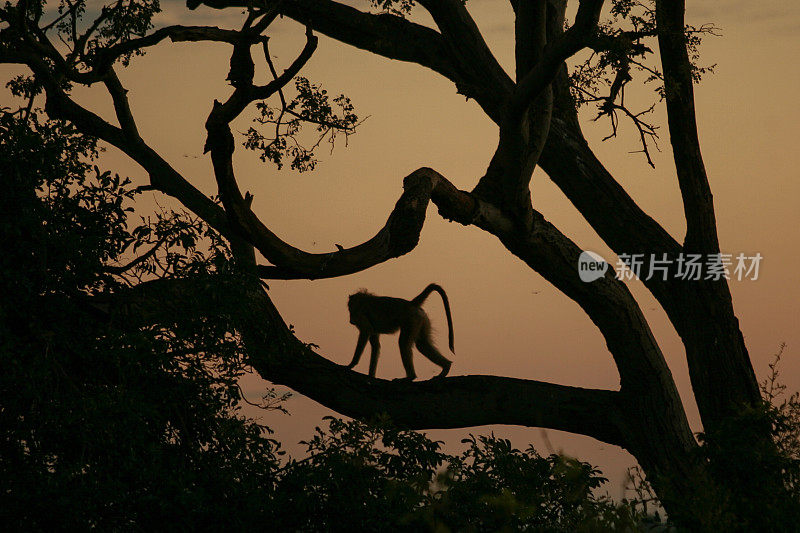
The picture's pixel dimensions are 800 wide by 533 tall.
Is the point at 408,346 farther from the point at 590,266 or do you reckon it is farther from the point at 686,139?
the point at 686,139

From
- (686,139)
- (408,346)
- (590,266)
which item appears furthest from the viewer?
(408,346)

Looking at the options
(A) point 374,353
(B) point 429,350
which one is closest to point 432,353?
(B) point 429,350

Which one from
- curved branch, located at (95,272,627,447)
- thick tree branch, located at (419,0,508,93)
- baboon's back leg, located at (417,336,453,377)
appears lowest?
curved branch, located at (95,272,627,447)

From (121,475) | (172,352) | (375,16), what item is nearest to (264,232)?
(172,352)

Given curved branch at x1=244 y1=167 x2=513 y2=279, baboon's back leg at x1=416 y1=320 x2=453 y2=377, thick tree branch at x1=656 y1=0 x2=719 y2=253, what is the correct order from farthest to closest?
baboon's back leg at x1=416 y1=320 x2=453 y2=377
thick tree branch at x1=656 y1=0 x2=719 y2=253
curved branch at x1=244 y1=167 x2=513 y2=279

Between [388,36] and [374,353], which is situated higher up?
[388,36]

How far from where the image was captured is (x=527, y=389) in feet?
37.9

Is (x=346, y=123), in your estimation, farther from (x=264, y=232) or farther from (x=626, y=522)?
(x=626, y=522)

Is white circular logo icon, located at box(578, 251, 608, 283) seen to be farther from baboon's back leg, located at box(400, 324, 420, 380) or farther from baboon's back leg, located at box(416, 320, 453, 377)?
baboon's back leg, located at box(400, 324, 420, 380)

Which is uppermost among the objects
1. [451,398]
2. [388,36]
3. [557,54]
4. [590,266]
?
[388,36]

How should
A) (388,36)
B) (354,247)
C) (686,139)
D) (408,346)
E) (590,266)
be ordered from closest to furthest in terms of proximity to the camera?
(354,247)
(590,266)
(686,139)
(408,346)
(388,36)

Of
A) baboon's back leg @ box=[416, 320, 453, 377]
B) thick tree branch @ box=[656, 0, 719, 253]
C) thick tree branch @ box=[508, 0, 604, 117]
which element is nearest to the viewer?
thick tree branch @ box=[508, 0, 604, 117]

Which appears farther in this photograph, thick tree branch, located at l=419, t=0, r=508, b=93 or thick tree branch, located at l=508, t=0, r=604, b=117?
thick tree branch, located at l=419, t=0, r=508, b=93

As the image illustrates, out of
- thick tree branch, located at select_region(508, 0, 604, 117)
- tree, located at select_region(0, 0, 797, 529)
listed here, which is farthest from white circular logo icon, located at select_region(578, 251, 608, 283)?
thick tree branch, located at select_region(508, 0, 604, 117)
